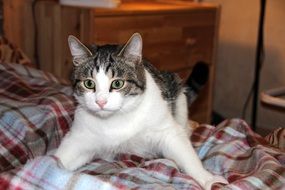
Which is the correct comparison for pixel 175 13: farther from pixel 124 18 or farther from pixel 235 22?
pixel 235 22

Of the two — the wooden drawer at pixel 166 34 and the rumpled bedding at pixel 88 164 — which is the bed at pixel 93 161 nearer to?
the rumpled bedding at pixel 88 164

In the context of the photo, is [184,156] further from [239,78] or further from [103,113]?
[239,78]

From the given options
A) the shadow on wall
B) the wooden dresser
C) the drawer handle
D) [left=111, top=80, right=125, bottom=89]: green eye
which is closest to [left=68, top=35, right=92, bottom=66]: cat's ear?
[left=111, top=80, right=125, bottom=89]: green eye

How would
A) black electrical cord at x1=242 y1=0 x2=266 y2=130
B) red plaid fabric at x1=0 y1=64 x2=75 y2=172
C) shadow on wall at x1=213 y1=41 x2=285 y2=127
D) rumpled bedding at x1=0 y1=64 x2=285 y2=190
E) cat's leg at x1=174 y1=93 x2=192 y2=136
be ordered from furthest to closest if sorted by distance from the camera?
shadow on wall at x1=213 y1=41 x2=285 y2=127
black electrical cord at x1=242 y1=0 x2=266 y2=130
cat's leg at x1=174 y1=93 x2=192 y2=136
red plaid fabric at x1=0 y1=64 x2=75 y2=172
rumpled bedding at x1=0 y1=64 x2=285 y2=190

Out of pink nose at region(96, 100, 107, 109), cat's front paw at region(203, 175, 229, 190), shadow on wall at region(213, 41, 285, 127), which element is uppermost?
pink nose at region(96, 100, 107, 109)

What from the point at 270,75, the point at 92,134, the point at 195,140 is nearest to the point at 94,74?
the point at 92,134

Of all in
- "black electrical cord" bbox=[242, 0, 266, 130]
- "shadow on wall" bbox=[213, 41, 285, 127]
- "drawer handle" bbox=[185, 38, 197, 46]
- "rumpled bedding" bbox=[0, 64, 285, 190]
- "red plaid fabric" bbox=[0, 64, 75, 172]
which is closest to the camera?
"rumpled bedding" bbox=[0, 64, 285, 190]

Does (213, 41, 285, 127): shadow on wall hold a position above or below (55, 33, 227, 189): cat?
below

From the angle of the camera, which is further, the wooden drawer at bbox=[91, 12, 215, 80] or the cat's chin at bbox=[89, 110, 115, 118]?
the wooden drawer at bbox=[91, 12, 215, 80]

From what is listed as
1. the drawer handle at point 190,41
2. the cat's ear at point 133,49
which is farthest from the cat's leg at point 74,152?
the drawer handle at point 190,41

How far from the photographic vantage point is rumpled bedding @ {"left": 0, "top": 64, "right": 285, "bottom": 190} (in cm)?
90

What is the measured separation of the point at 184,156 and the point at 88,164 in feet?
0.84

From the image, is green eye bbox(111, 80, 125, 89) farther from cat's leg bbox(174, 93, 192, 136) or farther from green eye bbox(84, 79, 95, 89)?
cat's leg bbox(174, 93, 192, 136)

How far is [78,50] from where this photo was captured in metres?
1.13
